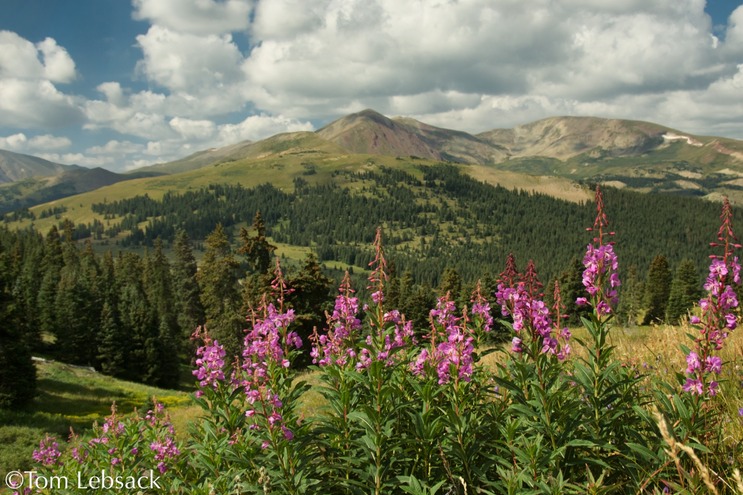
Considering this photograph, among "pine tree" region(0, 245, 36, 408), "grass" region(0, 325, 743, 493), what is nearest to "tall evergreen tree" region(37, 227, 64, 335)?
"grass" region(0, 325, 743, 493)

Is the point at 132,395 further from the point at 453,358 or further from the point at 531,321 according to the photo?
the point at 531,321

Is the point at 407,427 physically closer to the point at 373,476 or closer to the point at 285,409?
the point at 373,476

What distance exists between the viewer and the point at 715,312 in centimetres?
419

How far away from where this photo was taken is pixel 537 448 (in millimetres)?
4160

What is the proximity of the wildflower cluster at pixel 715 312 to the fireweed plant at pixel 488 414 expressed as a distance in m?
0.02

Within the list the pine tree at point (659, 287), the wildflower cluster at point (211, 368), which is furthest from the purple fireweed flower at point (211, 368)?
the pine tree at point (659, 287)

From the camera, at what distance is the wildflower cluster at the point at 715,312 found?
4066 mm

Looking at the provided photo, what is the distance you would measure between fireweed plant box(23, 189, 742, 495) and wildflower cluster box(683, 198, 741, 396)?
2cm

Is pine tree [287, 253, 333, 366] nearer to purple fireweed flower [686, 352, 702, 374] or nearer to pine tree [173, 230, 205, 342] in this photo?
purple fireweed flower [686, 352, 702, 374]

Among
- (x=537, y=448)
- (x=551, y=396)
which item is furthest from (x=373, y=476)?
(x=551, y=396)

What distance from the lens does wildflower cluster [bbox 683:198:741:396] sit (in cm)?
407

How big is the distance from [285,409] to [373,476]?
123 cm

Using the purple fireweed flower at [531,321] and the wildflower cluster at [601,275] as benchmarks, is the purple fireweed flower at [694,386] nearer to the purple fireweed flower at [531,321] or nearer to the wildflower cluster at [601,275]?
the wildflower cluster at [601,275]

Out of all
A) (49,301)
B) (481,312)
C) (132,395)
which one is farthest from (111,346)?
(481,312)
